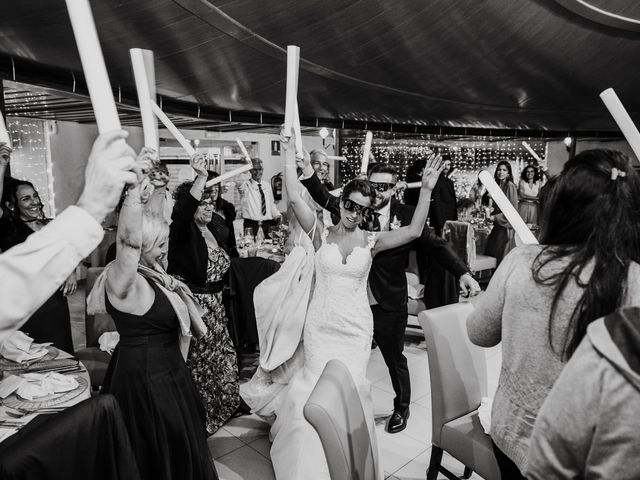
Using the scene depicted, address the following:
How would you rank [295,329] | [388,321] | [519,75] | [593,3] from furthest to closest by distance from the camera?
[519,75] < [593,3] < [388,321] < [295,329]

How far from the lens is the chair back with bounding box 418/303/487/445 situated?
2166 millimetres

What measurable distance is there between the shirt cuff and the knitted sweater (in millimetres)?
989

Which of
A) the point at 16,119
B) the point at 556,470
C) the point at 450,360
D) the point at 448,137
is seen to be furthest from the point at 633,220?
the point at 448,137

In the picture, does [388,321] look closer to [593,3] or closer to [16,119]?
[593,3]

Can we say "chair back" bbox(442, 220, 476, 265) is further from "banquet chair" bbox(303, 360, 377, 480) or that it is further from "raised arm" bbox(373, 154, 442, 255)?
"banquet chair" bbox(303, 360, 377, 480)

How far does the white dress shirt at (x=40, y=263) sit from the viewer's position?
81 centimetres

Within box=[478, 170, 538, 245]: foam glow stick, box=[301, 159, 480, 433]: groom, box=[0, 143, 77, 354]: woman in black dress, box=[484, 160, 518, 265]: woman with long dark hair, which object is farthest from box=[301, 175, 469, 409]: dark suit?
box=[484, 160, 518, 265]: woman with long dark hair

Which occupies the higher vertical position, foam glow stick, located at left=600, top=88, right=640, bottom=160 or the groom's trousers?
foam glow stick, located at left=600, top=88, right=640, bottom=160

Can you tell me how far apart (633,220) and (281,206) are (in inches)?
371

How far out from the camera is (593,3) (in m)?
5.17

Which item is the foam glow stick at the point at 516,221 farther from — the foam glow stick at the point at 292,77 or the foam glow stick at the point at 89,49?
the foam glow stick at the point at 89,49

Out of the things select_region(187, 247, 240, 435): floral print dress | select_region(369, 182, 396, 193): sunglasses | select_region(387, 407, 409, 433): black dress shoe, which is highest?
select_region(369, 182, 396, 193): sunglasses

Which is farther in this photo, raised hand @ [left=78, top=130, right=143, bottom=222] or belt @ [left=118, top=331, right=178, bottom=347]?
belt @ [left=118, top=331, right=178, bottom=347]

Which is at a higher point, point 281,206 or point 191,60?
point 191,60
